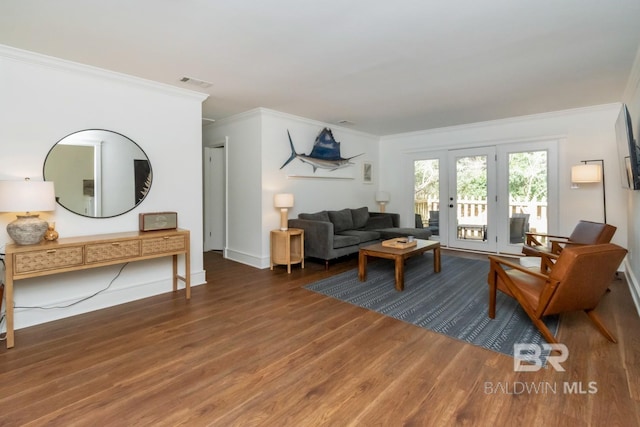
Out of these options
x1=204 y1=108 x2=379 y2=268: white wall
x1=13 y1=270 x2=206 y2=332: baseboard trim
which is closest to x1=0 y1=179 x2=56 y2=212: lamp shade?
x1=13 y1=270 x2=206 y2=332: baseboard trim

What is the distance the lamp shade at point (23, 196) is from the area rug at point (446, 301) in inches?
104

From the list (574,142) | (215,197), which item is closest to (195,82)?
(215,197)

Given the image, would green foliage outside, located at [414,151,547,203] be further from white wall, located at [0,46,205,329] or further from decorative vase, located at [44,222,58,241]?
decorative vase, located at [44,222,58,241]

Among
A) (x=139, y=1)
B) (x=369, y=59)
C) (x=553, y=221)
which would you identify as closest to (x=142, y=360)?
(x=139, y=1)

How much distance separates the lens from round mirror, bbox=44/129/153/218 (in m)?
2.98

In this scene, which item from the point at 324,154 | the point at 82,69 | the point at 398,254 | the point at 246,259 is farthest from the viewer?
the point at 324,154

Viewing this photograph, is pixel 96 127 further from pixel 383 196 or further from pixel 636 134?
pixel 636 134

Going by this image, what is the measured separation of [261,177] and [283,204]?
0.53 meters

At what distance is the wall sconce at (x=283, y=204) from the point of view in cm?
461

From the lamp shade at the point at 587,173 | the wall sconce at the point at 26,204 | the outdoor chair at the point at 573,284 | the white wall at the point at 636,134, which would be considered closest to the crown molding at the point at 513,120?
the white wall at the point at 636,134

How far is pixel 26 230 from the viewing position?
2.55 meters

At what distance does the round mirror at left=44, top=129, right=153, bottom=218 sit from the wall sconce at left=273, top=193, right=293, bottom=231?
1.68m

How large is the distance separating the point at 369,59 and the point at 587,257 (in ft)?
7.62

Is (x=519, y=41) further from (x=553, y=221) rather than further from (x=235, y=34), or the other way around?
(x=553, y=221)
